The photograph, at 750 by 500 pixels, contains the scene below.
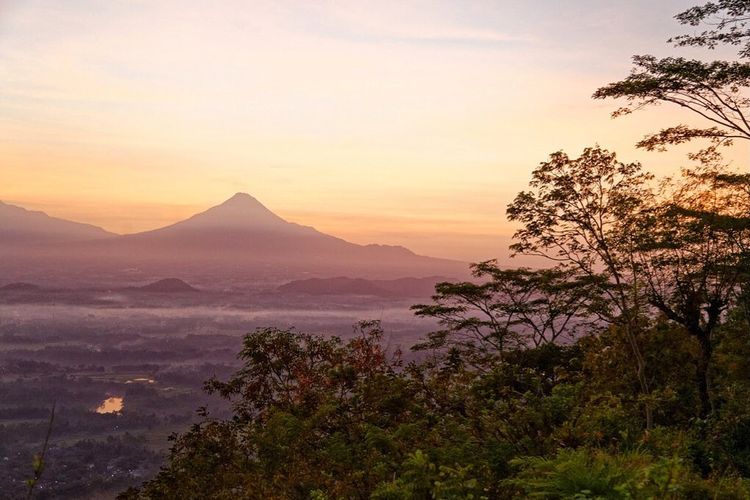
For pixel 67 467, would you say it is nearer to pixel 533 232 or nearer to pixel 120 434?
pixel 120 434

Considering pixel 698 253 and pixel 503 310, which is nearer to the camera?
pixel 698 253

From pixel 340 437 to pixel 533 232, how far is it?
980cm

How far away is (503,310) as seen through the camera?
26250mm

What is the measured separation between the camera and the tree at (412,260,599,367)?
2527 cm

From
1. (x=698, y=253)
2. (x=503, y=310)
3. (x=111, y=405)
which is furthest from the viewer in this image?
(x=111, y=405)

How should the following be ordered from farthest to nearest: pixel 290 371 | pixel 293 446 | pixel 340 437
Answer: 1. pixel 290 371
2. pixel 293 446
3. pixel 340 437

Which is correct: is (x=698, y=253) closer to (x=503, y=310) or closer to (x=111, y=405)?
(x=503, y=310)

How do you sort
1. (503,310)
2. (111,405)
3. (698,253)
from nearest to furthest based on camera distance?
1. (698,253)
2. (503,310)
3. (111,405)

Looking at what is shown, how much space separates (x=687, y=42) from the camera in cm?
1332

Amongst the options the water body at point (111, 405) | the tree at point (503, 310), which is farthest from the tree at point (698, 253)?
the water body at point (111, 405)

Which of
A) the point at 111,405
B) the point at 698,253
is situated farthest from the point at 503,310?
the point at 111,405

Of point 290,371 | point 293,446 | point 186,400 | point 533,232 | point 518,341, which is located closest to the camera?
point 293,446

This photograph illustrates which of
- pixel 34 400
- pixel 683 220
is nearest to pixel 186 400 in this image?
pixel 34 400

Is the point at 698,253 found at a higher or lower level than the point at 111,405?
higher
